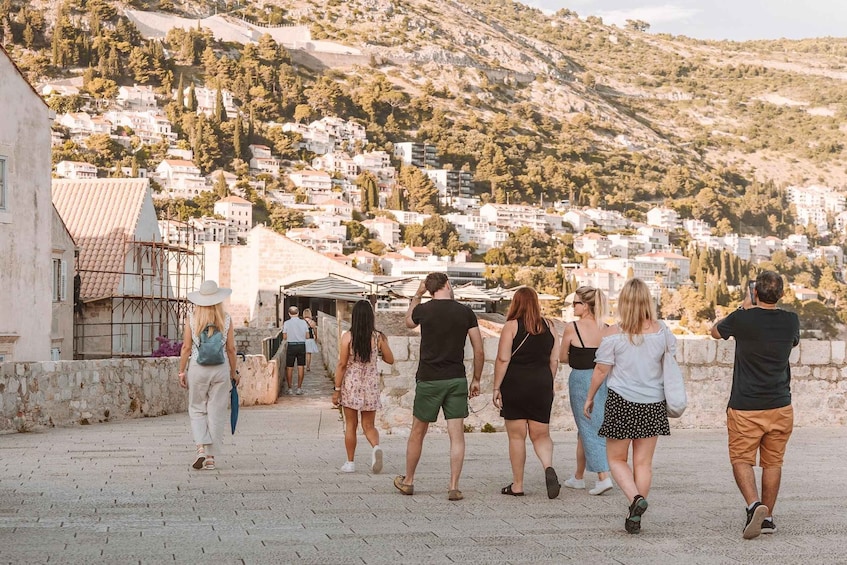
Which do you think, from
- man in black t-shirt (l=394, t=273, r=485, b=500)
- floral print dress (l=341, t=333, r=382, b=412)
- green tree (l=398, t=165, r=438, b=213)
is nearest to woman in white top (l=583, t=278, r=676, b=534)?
man in black t-shirt (l=394, t=273, r=485, b=500)

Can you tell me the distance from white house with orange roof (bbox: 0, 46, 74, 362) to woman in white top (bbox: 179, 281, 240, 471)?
1412cm

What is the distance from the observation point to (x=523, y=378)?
742cm

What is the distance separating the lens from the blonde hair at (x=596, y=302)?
7.76 metres

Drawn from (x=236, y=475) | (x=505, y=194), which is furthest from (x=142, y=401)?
(x=505, y=194)

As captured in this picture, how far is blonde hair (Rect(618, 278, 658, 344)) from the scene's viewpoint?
6.42 meters

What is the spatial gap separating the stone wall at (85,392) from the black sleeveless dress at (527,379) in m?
6.63

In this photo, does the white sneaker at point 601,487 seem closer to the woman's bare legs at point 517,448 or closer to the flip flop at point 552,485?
the flip flop at point 552,485

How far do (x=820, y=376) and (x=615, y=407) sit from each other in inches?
277

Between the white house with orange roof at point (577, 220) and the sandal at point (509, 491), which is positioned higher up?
the sandal at point (509, 491)

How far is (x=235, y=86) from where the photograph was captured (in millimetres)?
196375

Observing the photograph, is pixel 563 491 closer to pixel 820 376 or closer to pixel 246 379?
pixel 820 376

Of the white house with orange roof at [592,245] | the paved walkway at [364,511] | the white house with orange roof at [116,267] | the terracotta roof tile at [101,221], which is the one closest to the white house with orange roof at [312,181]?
the white house with orange roof at [592,245]

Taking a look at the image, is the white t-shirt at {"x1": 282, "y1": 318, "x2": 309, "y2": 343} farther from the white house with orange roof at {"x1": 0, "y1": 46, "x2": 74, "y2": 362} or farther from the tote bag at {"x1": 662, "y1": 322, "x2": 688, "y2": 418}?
the tote bag at {"x1": 662, "y1": 322, "x2": 688, "y2": 418}

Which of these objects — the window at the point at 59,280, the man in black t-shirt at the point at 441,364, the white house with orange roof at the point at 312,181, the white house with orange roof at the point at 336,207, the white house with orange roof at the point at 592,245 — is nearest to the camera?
the man in black t-shirt at the point at 441,364
